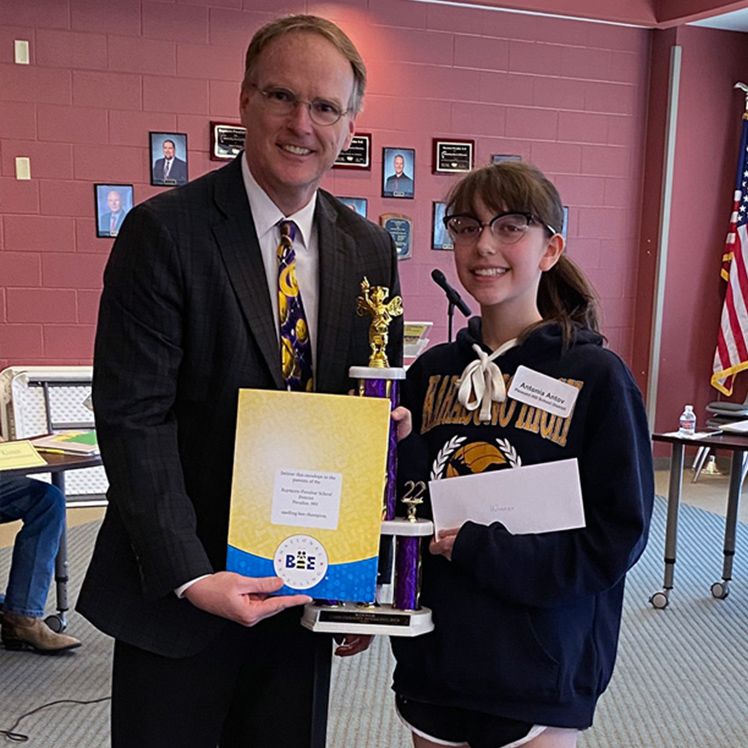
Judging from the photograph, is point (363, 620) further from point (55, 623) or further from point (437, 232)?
point (437, 232)

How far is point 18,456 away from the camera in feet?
9.21

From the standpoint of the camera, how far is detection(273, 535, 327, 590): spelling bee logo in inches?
49.1

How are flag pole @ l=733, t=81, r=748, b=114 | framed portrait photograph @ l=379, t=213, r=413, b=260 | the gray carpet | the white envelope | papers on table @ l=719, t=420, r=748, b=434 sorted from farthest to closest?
flag pole @ l=733, t=81, r=748, b=114, framed portrait photograph @ l=379, t=213, r=413, b=260, papers on table @ l=719, t=420, r=748, b=434, the gray carpet, the white envelope

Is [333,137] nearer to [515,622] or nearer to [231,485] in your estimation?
[231,485]

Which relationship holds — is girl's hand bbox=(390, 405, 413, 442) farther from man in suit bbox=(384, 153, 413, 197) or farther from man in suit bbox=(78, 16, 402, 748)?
man in suit bbox=(384, 153, 413, 197)

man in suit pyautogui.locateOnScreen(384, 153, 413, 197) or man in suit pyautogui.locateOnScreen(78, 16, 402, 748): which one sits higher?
man in suit pyautogui.locateOnScreen(384, 153, 413, 197)

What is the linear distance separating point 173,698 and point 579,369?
799 mm

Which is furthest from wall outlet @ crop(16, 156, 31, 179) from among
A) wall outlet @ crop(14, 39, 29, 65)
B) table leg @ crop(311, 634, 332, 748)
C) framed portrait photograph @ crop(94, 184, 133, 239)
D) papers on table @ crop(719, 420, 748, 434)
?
table leg @ crop(311, 634, 332, 748)

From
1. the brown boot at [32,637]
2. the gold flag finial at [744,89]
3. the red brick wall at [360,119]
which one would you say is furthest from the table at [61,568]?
the gold flag finial at [744,89]

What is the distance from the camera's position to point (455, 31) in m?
5.45

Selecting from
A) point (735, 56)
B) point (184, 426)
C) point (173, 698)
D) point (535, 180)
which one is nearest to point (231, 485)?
point (184, 426)

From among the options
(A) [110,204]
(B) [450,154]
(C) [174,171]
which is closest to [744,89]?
(B) [450,154]

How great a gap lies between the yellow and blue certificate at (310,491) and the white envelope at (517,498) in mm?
155

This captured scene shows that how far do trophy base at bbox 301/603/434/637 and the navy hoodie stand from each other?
0.26 feet
